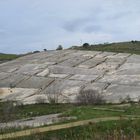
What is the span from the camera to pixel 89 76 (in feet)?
134

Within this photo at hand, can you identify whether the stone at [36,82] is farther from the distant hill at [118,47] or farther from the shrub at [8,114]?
the distant hill at [118,47]

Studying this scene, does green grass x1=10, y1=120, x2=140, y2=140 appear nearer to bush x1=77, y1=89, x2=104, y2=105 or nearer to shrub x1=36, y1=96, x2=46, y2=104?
A: bush x1=77, y1=89, x2=104, y2=105

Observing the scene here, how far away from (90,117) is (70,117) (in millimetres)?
771

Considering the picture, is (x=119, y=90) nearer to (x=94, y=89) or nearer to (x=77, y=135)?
(x=94, y=89)

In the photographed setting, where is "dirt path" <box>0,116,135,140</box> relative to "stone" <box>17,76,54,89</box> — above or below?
above

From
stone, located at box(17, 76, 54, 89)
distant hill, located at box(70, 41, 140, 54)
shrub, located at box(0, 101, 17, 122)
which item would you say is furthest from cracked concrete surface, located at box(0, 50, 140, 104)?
shrub, located at box(0, 101, 17, 122)

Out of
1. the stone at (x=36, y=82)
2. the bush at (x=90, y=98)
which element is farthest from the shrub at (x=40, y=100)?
the stone at (x=36, y=82)

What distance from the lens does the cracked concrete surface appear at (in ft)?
117

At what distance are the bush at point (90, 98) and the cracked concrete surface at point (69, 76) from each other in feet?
2.44

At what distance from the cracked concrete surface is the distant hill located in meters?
4.27

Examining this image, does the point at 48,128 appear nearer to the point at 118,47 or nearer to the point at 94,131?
the point at 94,131

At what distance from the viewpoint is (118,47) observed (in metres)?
59.0

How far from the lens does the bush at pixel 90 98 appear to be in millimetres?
31305

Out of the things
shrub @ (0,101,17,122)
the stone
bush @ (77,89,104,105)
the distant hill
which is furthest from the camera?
the distant hill
